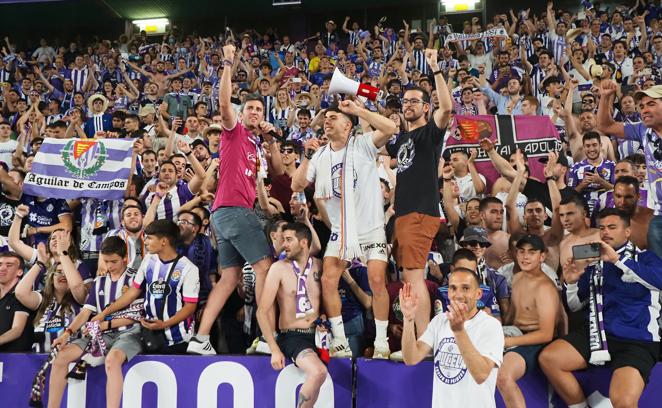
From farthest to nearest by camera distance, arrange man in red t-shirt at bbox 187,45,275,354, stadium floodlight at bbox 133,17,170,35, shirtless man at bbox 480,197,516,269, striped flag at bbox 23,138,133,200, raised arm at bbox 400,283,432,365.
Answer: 1. stadium floodlight at bbox 133,17,170,35
2. striped flag at bbox 23,138,133,200
3. shirtless man at bbox 480,197,516,269
4. man in red t-shirt at bbox 187,45,275,354
5. raised arm at bbox 400,283,432,365

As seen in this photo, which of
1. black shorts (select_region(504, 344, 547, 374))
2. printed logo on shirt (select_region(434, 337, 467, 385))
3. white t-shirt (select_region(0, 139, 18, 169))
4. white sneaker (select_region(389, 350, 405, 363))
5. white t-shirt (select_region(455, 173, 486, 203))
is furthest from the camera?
white t-shirt (select_region(0, 139, 18, 169))

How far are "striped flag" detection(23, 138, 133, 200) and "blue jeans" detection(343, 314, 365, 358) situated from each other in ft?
12.6

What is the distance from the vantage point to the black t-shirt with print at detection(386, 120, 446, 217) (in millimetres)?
5547

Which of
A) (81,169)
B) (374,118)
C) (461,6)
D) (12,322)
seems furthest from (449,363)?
(461,6)

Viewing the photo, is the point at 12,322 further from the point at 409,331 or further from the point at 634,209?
the point at 634,209

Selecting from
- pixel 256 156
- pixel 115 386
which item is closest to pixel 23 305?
pixel 115 386

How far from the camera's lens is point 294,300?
230 inches

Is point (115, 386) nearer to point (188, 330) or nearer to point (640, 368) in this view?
point (188, 330)

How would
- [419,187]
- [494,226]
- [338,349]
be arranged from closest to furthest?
[419,187] < [338,349] < [494,226]

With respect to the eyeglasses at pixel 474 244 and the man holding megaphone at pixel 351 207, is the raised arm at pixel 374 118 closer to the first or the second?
the man holding megaphone at pixel 351 207

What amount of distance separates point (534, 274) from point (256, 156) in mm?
2505

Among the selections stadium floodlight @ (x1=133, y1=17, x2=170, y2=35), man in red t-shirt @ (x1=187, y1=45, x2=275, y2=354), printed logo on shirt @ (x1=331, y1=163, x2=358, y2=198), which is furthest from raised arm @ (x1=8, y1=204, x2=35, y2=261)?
stadium floodlight @ (x1=133, y1=17, x2=170, y2=35)

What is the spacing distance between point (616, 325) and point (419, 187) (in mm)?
1758

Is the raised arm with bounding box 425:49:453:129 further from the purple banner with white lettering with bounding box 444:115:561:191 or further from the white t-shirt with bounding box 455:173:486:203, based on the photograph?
the purple banner with white lettering with bounding box 444:115:561:191
